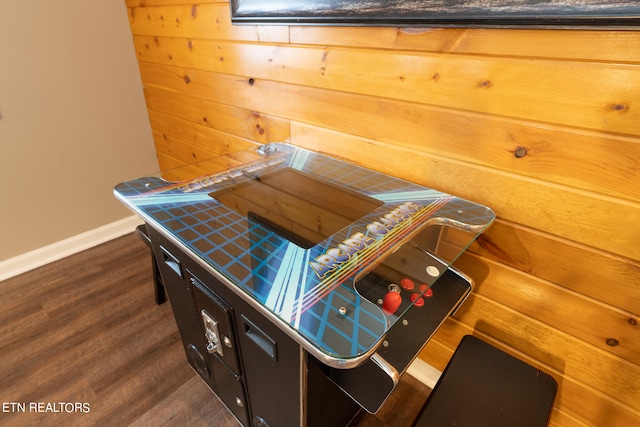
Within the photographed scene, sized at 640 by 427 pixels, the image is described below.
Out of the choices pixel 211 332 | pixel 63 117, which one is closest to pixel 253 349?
pixel 211 332

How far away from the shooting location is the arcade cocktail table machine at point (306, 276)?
25.5 inches

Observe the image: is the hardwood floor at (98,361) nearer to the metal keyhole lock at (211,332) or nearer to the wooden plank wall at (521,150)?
the metal keyhole lock at (211,332)

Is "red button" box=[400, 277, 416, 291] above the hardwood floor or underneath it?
above

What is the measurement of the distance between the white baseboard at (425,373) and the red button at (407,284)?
85cm

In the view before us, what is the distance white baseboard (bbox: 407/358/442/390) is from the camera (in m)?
1.41

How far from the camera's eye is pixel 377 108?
113 cm

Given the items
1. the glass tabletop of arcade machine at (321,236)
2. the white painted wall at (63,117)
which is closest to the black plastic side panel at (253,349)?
the glass tabletop of arcade machine at (321,236)

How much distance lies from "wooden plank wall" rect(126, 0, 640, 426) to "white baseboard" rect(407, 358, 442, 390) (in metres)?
0.04

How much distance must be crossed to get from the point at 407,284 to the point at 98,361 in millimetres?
1552

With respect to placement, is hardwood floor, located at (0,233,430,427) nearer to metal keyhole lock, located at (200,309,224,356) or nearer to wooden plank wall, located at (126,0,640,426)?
metal keyhole lock, located at (200,309,224,356)

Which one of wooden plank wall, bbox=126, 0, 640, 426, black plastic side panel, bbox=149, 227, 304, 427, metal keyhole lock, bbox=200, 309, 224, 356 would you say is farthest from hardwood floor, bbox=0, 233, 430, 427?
wooden plank wall, bbox=126, 0, 640, 426

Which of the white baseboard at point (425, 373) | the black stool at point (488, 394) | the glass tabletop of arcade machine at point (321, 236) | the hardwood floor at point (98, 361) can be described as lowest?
the hardwood floor at point (98, 361)

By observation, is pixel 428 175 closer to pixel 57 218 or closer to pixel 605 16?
pixel 605 16

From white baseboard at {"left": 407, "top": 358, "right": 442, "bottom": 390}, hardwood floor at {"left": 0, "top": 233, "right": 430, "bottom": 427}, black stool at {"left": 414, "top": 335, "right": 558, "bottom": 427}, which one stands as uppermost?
black stool at {"left": 414, "top": 335, "right": 558, "bottom": 427}
